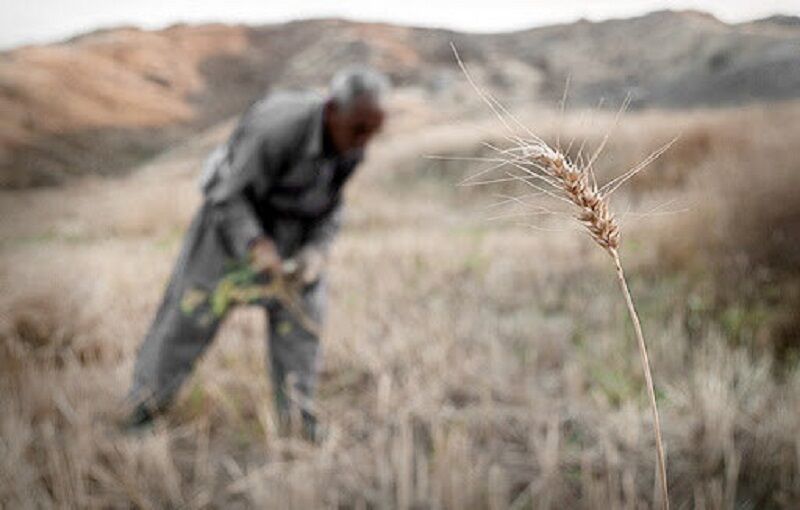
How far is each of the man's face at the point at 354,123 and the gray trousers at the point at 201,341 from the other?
2.30ft

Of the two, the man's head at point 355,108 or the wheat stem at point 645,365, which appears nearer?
the wheat stem at point 645,365

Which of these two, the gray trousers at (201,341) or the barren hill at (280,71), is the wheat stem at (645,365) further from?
the barren hill at (280,71)

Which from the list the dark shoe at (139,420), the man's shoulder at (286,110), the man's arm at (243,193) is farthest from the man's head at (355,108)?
the dark shoe at (139,420)

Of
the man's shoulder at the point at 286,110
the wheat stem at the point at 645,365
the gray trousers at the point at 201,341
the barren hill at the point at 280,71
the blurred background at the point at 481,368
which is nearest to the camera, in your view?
the wheat stem at the point at 645,365

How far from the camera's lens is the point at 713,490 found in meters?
1.79

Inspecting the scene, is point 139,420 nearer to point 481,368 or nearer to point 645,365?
point 481,368

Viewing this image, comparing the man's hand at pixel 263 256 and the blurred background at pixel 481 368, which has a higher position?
the man's hand at pixel 263 256

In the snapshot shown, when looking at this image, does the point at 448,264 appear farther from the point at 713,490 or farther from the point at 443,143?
the point at 443,143

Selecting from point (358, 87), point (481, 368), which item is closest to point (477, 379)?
point (481, 368)

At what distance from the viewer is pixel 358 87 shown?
2.40 metres

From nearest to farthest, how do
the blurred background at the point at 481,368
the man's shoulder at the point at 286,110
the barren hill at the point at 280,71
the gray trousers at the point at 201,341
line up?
1. the blurred background at the point at 481,368
2. the man's shoulder at the point at 286,110
3. the gray trousers at the point at 201,341
4. the barren hill at the point at 280,71

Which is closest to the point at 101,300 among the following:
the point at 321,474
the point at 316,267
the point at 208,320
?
the point at 208,320

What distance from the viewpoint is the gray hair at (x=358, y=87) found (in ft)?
7.85

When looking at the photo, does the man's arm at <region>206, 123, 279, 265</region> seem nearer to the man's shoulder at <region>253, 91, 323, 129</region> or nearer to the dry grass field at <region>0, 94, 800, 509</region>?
the man's shoulder at <region>253, 91, 323, 129</region>
